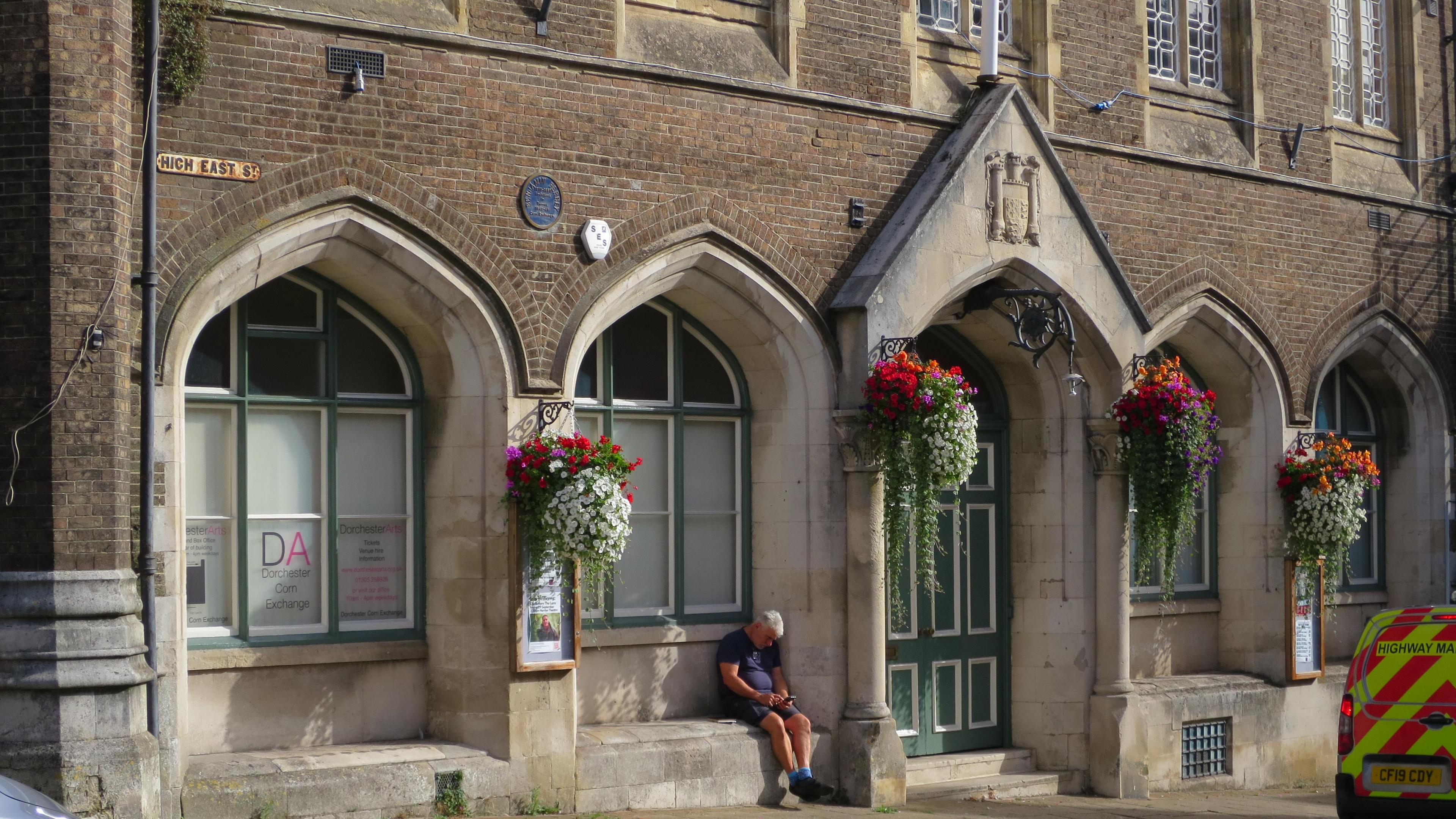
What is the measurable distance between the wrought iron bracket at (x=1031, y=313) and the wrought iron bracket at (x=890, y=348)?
0.89m

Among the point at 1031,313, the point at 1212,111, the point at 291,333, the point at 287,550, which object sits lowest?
the point at 287,550

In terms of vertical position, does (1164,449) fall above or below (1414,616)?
above

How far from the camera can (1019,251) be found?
12.7 metres

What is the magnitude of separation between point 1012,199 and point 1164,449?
7.37 feet

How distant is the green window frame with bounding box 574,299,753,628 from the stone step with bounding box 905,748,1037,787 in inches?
73.8

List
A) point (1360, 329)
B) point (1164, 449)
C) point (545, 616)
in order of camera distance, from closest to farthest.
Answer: point (545, 616) → point (1164, 449) → point (1360, 329)

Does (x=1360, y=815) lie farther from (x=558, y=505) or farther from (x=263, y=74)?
(x=263, y=74)

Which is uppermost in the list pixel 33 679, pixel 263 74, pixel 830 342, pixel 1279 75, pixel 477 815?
pixel 1279 75

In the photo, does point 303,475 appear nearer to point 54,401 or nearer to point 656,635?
point 54,401

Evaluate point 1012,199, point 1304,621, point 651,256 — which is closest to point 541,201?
point 651,256

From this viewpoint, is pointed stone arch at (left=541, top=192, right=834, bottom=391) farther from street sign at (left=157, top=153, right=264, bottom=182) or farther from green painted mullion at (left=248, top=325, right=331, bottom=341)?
street sign at (left=157, top=153, right=264, bottom=182)

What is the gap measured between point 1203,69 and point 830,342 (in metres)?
5.28

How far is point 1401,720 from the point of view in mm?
9492

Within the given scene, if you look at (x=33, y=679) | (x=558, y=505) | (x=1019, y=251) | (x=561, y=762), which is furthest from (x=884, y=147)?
(x=33, y=679)
